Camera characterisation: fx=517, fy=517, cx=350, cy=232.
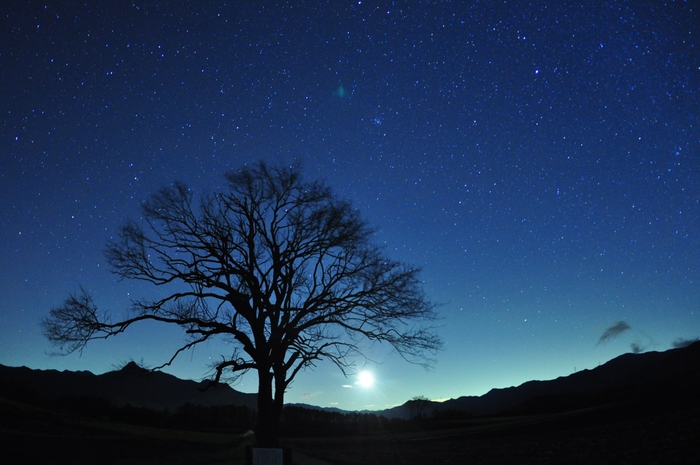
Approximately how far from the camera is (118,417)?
45.0 m

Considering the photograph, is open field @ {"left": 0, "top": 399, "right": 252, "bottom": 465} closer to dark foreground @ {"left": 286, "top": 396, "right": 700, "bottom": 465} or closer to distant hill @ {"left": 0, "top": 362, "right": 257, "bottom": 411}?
dark foreground @ {"left": 286, "top": 396, "right": 700, "bottom": 465}

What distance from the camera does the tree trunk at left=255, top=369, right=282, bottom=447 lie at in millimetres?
17553

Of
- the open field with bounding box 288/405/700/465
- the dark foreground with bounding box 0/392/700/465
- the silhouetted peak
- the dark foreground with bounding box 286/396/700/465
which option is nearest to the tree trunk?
the dark foreground with bounding box 0/392/700/465

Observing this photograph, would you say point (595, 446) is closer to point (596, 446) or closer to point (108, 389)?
point (596, 446)

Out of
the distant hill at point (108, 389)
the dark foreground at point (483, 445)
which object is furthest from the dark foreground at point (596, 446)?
the distant hill at point (108, 389)

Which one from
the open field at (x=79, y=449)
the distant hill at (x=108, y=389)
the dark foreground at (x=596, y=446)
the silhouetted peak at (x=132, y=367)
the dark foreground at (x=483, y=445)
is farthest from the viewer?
the distant hill at (x=108, y=389)

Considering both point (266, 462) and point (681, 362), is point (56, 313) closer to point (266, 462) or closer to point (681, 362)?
point (266, 462)

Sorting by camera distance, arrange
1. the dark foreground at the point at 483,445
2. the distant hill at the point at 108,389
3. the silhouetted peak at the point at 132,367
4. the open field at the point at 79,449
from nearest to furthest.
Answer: the open field at the point at 79,449
the dark foreground at the point at 483,445
the silhouetted peak at the point at 132,367
the distant hill at the point at 108,389

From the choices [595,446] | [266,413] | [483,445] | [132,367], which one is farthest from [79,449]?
[483,445]

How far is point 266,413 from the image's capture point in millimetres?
17938

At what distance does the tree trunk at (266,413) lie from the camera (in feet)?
57.6

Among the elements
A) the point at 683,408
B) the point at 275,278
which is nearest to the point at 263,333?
the point at 275,278

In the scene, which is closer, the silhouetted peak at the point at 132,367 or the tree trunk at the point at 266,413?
the tree trunk at the point at 266,413

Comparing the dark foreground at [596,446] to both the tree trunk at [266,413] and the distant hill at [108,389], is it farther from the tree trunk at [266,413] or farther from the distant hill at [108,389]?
the distant hill at [108,389]
